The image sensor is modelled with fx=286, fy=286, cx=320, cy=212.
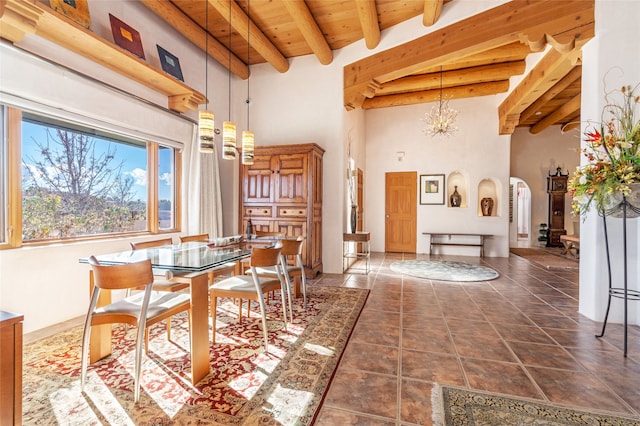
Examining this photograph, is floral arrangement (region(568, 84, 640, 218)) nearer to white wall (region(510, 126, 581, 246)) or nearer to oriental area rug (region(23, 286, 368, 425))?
oriental area rug (region(23, 286, 368, 425))

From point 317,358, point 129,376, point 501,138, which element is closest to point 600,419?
point 317,358

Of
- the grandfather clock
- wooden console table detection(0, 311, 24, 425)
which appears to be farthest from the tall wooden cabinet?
the grandfather clock

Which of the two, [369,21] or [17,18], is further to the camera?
[369,21]

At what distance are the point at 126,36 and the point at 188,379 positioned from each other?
3486 mm

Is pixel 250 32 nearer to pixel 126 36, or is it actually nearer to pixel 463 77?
pixel 126 36

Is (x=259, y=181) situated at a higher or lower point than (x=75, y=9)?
lower

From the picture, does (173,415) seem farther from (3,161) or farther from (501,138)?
(501,138)

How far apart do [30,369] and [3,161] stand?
1717mm

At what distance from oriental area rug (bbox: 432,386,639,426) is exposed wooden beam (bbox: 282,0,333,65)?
160 inches

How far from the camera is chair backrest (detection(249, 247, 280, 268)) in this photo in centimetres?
A: 229

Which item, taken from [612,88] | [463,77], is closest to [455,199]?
[463,77]

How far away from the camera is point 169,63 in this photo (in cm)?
377

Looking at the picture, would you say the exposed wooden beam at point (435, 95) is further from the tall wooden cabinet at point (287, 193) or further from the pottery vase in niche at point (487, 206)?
the tall wooden cabinet at point (287, 193)

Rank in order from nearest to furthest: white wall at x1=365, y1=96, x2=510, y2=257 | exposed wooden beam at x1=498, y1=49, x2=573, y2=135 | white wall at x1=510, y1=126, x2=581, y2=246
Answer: exposed wooden beam at x1=498, y1=49, x2=573, y2=135 < white wall at x1=365, y1=96, x2=510, y2=257 < white wall at x1=510, y1=126, x2=581, y2=246
